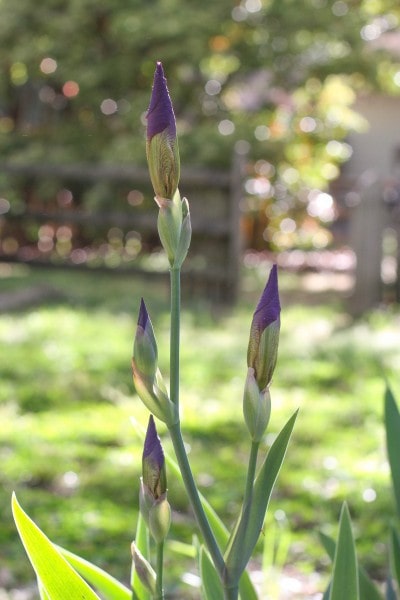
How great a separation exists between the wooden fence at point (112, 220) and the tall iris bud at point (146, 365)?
9.14m

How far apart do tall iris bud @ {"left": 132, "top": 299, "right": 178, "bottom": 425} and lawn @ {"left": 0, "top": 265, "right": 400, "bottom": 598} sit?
139 centimetres

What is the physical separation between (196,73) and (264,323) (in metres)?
12.6

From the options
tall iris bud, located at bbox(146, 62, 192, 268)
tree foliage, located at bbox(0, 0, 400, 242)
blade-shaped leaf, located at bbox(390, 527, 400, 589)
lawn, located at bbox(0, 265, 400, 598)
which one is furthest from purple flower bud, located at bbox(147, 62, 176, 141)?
tree foliage, located at bbox(0, 0, 400, 242)

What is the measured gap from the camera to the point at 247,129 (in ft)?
→ 39.5

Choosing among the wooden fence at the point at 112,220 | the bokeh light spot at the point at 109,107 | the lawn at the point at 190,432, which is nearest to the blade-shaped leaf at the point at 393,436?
the lawn at the point at 190,432

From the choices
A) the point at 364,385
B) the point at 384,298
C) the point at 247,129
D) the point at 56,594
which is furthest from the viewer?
the point at 247,129

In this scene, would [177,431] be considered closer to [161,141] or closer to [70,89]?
[161,141]

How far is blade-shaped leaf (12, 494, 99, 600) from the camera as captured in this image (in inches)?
45.5

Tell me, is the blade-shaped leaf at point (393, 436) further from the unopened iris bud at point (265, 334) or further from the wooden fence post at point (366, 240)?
the wooden fence post at point (366, 240)

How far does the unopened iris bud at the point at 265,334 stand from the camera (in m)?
1.02

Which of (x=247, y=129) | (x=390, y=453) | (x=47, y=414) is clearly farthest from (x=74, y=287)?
(x=390, y=453)

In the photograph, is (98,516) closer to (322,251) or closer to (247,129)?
(247,129)

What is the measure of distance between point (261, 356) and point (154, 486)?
188 mm

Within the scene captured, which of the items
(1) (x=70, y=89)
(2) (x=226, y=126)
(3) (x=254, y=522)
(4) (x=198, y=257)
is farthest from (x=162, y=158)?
(1) (x=70, y=89)
